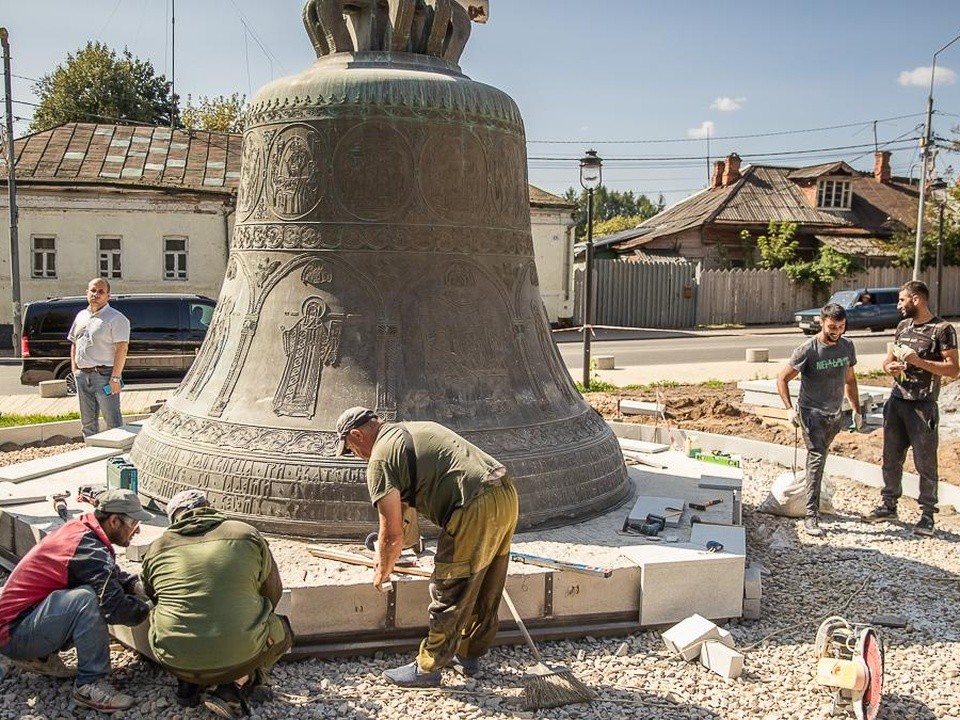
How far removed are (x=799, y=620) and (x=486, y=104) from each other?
361cm

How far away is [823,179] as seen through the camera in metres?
33.7

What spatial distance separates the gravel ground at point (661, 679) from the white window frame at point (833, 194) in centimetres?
3067

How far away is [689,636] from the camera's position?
4.62 m

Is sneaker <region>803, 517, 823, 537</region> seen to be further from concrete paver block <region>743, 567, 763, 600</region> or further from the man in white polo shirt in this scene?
the man in white polo shirt

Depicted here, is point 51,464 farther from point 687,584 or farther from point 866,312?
point 866,312

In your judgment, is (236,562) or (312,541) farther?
(312,541)

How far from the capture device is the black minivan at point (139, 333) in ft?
48.6

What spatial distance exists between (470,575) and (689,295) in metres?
26.1

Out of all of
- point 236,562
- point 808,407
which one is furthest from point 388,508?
point 808,407

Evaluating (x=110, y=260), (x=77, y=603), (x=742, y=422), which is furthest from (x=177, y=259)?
(x=77, y=603)

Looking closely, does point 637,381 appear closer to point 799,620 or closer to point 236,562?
point 799,620

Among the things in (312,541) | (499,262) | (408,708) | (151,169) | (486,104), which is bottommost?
(408,708)

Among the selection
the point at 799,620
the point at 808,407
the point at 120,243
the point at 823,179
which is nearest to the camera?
the point at 799,620

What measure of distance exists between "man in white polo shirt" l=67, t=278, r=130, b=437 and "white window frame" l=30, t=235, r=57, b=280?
1577cm
